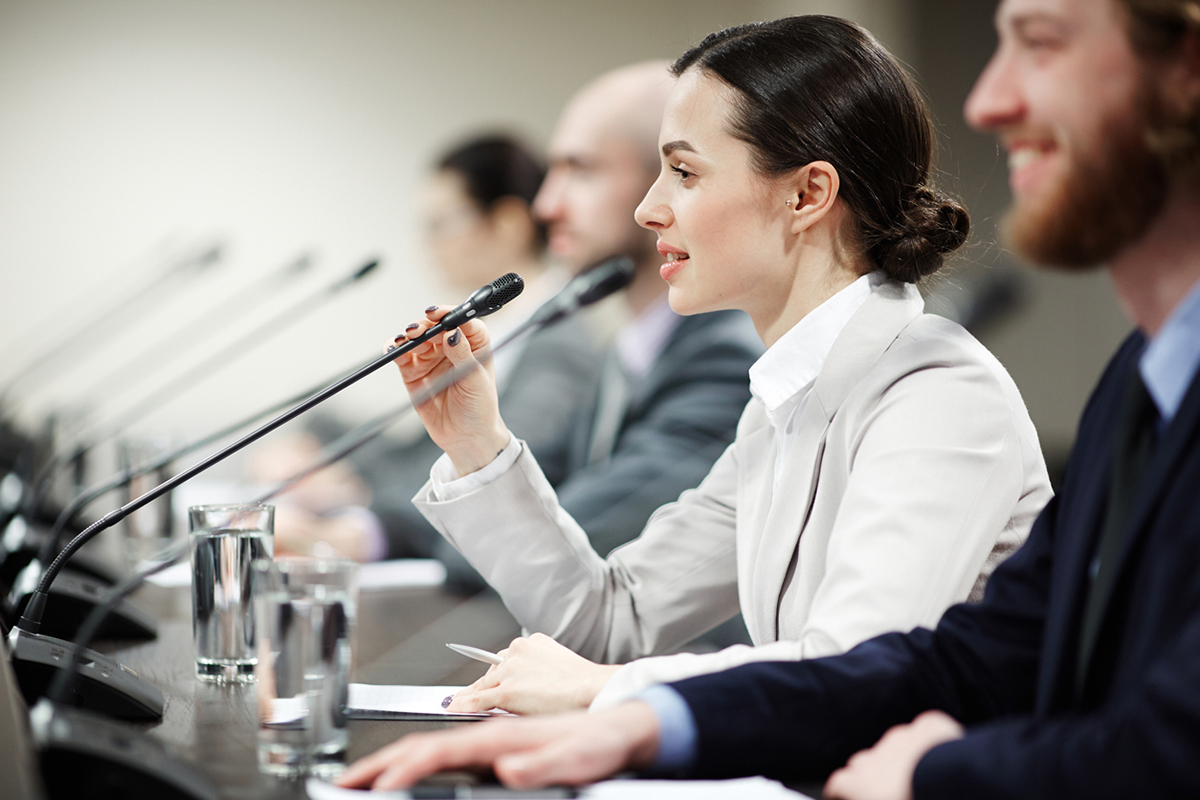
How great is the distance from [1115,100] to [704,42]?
0.67 meters

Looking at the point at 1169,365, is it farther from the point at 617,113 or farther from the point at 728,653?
the point at 617,113

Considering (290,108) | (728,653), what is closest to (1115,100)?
(728,653)

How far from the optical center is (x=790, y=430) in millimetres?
1216

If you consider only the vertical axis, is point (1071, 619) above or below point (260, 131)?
below

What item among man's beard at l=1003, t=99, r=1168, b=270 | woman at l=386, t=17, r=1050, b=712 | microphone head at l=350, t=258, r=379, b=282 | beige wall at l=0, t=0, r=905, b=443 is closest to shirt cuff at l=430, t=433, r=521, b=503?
woman at l=386, t=17, r=1050, b=712

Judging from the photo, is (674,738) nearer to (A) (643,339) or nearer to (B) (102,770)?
(B) (102,770)

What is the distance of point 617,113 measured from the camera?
2.56 meters

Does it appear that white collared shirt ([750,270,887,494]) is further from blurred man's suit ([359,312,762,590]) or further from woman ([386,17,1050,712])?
blurred man's suit ([359,312,762,590])

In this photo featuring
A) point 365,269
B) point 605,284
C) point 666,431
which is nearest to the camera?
point 605,284

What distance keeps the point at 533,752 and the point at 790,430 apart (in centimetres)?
53

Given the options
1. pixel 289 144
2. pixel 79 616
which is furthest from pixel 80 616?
pixel 289 144

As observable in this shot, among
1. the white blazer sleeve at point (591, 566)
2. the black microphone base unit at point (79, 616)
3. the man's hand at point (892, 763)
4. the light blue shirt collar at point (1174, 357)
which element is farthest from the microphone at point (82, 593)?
the light blue shirt collar at point (1174, 357)

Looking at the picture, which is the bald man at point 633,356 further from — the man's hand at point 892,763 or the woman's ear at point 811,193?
the man's hand at point 892,763

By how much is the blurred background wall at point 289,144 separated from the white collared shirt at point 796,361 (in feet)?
11.3
